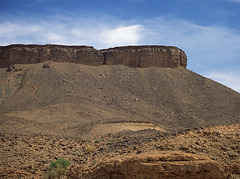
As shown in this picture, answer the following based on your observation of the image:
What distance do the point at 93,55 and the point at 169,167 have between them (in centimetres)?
4922

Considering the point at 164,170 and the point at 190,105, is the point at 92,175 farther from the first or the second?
the point at 190,105

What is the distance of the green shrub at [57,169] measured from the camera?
1114cm

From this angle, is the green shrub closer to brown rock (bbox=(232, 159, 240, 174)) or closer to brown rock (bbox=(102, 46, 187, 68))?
brown rock (bbox=(232, 159, 240, 174))

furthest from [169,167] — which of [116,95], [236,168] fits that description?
[116,95]

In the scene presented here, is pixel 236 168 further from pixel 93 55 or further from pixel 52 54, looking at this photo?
pixel 52 54

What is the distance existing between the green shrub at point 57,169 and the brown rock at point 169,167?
271cm

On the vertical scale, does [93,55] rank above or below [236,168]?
above

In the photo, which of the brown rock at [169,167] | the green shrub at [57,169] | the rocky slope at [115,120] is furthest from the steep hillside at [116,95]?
the brown rock at [169,167]

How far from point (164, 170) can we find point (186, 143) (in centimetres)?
133

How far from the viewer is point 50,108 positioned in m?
38.5

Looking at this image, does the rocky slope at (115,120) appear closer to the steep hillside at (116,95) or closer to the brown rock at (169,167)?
the brown rock at (169,167)

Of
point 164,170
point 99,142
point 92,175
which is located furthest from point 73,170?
point 99,142

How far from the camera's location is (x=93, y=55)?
56.9 metres

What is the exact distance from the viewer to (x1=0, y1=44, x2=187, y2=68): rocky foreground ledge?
185 feet
